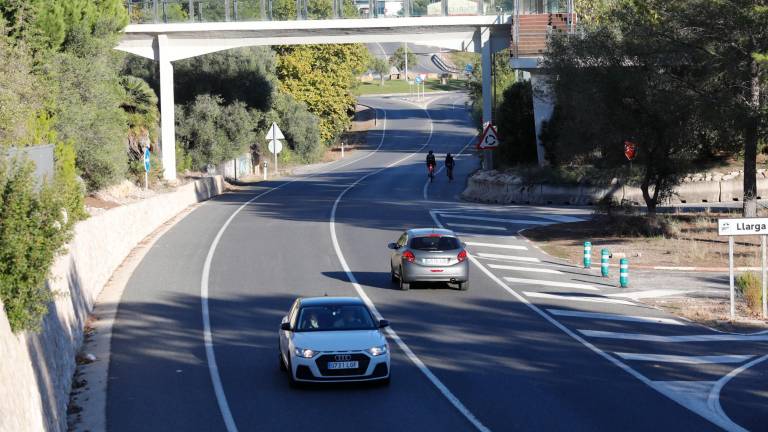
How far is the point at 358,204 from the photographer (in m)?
45.6

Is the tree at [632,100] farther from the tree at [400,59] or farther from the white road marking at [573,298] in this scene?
the tree at [400,59]

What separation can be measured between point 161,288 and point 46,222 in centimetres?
1209

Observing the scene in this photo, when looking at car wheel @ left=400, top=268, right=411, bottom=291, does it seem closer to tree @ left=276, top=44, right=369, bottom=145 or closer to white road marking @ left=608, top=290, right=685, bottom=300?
white road marking @ left=608, top=290, right=685, bottom=300

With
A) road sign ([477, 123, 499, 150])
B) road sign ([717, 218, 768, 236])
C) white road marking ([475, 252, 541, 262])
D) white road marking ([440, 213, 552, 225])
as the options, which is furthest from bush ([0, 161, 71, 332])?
road sign ([477, 123, 499, 150])

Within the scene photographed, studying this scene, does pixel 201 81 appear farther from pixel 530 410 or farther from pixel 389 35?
pixel 530 410

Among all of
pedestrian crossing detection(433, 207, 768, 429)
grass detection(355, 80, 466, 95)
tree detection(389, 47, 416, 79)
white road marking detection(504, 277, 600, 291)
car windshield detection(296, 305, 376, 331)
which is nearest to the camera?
car windshield detection(296, 305, 376, 331)

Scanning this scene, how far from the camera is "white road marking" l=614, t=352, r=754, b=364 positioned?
18000 mm

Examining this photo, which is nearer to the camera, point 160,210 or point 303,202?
point 160,210

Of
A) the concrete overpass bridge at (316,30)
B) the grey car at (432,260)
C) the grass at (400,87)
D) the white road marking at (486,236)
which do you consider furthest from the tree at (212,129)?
the grass at (400,87)

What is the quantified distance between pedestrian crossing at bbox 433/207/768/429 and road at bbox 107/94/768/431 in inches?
2.3

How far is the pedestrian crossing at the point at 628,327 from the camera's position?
55.1 ft

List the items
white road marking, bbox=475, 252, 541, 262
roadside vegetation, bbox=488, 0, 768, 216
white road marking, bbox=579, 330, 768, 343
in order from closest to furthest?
white road marking, bbox=579, 330, 768, 343 < roadside vegetation, bbox=488, 0, 768, 216 < white road marking, bbox=475, 252, 541, 262

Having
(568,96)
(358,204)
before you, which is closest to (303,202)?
(358,204)

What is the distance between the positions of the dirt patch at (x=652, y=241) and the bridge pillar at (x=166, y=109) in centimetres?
2259
